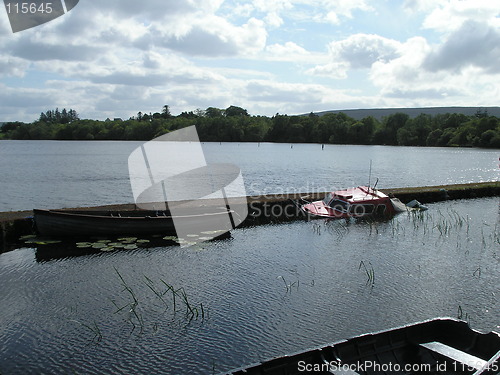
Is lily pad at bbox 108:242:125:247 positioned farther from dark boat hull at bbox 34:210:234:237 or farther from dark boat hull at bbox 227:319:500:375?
dark boat hull at bbox 227:319:500:375

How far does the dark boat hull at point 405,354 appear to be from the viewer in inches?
302

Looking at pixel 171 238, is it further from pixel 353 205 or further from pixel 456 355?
pixel 456 355

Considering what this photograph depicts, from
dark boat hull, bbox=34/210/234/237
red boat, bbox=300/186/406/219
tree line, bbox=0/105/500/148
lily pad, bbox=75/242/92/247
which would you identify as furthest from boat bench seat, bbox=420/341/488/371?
tree line, bbox=0/105/500/148

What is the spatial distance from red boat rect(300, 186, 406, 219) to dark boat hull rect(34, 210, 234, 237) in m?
7.31

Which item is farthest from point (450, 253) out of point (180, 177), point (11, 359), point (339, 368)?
point (180, 177)

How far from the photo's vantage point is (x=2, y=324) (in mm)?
11906

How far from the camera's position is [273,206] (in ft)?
87.2

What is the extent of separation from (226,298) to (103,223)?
9.65m

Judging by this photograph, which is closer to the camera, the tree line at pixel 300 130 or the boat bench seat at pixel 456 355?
the boat bench seat at pixel 456 355

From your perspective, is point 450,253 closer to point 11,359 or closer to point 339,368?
point 339,368

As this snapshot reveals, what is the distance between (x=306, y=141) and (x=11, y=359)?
6883 inches

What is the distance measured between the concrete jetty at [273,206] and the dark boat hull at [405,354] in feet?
52.9

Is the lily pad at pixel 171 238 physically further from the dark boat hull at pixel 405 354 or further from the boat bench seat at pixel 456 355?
the boat bench seat at pixel 456 355

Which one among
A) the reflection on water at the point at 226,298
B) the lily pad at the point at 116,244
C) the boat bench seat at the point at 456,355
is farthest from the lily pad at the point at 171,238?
the boat bench seat at the point at 456,355
